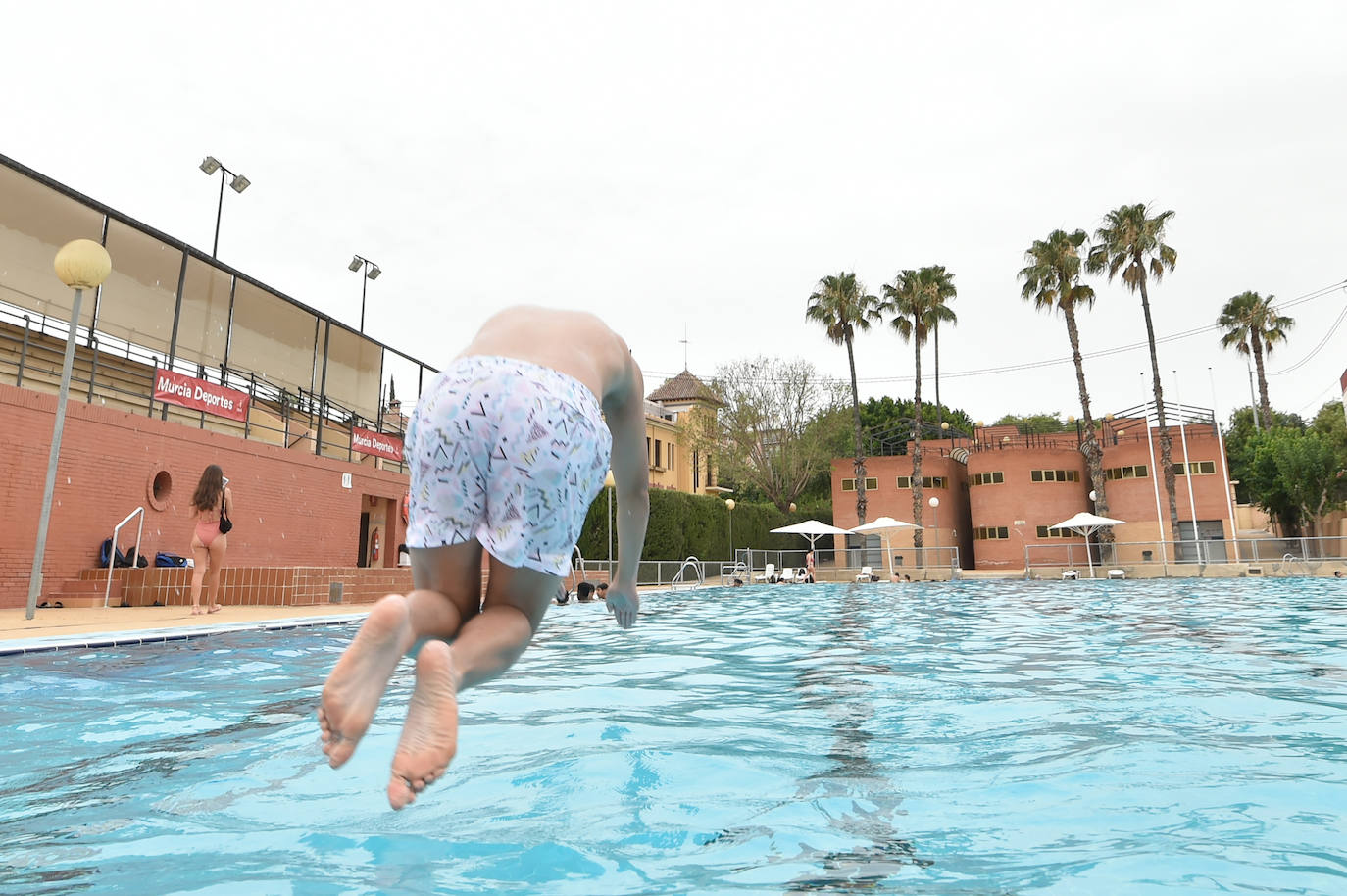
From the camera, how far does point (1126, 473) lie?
33.0 m

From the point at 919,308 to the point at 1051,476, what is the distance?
32.5ft

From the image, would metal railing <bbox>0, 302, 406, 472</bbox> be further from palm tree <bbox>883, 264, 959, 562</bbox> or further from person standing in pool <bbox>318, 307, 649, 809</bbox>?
palm tree <bbox>883, 264, 959, 562</bbox>

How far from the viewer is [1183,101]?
49.4 feet

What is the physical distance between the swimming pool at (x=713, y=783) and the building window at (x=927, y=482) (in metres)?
31.9

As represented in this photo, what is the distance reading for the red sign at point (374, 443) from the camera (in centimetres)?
1797

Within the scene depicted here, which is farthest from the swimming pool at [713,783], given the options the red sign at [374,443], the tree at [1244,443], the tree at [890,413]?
the tree at [890,413]

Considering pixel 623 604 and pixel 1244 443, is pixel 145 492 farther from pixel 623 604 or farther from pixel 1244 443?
pixel 1244 443

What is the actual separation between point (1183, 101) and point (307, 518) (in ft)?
66.4

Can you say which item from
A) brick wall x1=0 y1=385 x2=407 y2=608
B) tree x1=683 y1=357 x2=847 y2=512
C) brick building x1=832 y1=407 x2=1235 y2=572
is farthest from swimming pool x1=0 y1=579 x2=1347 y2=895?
tree x1=683 y1=357 x2=847 y2=512

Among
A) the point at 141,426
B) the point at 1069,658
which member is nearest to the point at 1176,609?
the point at 1069,658

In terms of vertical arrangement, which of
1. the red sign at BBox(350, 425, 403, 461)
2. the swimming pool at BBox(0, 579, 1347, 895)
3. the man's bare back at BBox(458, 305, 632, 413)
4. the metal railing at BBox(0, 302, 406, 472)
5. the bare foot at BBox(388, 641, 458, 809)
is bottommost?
the swimming pool at BBox(0, 579, 1347, 895)

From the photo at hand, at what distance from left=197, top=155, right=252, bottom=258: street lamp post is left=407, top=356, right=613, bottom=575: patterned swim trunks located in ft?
66.2

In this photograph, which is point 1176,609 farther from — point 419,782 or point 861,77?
point 419,782

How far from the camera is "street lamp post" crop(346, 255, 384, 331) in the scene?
22.2m
